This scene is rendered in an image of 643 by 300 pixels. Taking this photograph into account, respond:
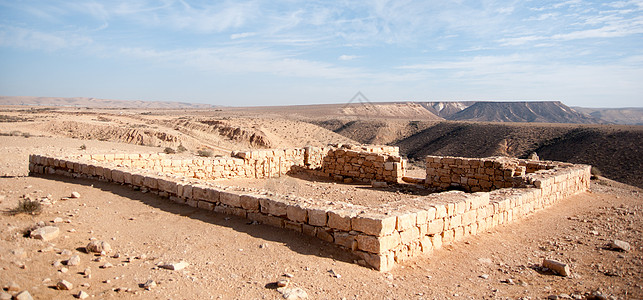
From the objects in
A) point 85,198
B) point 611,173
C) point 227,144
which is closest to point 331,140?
point 227,144

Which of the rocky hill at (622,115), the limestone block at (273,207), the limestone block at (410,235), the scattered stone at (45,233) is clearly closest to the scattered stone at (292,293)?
the limestone block at (410,235)

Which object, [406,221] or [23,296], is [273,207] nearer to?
[406,221]

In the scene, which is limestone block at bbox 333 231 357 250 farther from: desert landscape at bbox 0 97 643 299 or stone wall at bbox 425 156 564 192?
stone wall at bbox 425 156 564 192

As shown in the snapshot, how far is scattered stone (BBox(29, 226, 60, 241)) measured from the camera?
5.20 m

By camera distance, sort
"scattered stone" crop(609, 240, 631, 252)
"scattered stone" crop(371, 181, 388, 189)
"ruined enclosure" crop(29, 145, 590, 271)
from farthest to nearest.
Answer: "scattered stone" crop(371, 181, 388, 189)
"scattered stone" crop(609, 240, 631, 252)
"ruined enclosure" crop(29, 145, 590, 271)

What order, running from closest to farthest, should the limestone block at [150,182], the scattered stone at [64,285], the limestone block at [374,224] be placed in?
the scattered stone at [64,285]
the limestone block at [374,224]
the limestone block at [150,182]

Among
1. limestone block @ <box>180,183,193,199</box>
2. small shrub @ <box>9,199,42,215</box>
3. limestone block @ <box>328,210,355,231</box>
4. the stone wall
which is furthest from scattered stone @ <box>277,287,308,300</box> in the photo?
the stone wall

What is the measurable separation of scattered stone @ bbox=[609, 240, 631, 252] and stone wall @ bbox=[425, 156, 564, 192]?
3728 mm

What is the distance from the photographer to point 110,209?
711 centimetres

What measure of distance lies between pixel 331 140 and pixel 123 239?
3513 centimetres

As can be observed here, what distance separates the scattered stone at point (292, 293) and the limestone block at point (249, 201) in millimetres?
2399

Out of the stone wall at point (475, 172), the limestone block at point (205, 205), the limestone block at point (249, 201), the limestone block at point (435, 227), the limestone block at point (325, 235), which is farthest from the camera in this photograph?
the stone wall at point (475, 172)

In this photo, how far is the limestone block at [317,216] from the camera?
575 cm

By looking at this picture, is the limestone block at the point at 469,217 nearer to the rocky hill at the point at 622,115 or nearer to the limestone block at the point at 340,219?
the limestone block at the point at 340,219
